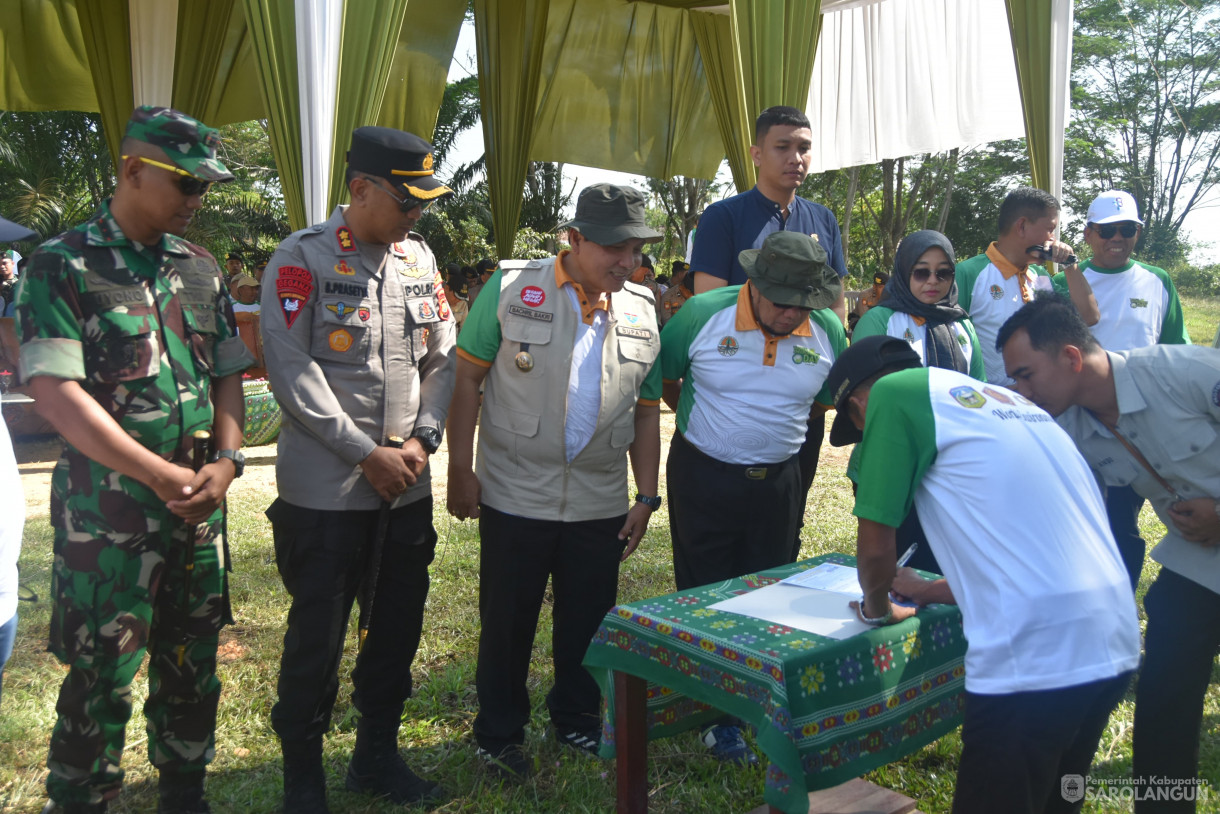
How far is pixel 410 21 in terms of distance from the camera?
11625mm

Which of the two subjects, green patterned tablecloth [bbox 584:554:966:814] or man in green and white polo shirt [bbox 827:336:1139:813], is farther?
green patterned tablecloth [bbox 584:554:966:814]

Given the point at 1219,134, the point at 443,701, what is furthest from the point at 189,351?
the point at 1219,134

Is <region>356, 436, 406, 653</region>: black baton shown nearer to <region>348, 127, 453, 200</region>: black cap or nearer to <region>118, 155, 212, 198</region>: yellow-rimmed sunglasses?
<region>348, 127, 453, 200</region>: black cap

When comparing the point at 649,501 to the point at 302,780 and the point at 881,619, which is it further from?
the point at 302,780

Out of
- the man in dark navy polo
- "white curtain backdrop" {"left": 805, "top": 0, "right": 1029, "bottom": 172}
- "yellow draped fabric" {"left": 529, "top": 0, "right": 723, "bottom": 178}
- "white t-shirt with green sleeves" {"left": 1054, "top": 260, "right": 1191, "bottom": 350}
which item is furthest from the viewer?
"yellow draped fabric" {"left": 529, "top": 0, "right": 723, "bottom": 178}

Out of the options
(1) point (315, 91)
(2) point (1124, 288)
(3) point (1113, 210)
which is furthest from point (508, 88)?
(2) point (1124, 288)

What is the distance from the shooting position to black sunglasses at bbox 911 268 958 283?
141 inches

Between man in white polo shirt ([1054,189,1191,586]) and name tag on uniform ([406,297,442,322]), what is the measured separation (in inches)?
121

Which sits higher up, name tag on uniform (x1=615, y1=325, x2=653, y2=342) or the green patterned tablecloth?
name tag on uniform (x1=615, y1=325, x2=653, y2=342)

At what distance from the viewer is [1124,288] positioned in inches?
172

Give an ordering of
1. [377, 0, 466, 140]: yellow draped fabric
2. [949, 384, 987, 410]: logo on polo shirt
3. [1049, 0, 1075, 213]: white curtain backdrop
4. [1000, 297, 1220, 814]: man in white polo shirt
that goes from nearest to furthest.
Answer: [949, 384, 987, 410]: logo on polo shirt → [1000, 297, 1220, 814]: man in white polo shirt → [1049, 0, 1075, 213]: white curtain backdrop → [377, 0, 466, 140]: yellow draped fabric

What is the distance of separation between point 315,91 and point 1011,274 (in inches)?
192

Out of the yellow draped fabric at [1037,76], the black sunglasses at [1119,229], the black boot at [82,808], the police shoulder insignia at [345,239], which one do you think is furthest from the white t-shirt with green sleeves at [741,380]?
the yellow draped fabric at [1037,76]

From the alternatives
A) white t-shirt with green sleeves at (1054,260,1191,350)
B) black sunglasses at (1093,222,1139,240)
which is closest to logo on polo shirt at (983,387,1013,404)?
white t-shirt with green sleeves at (1054,260,1191,350)
